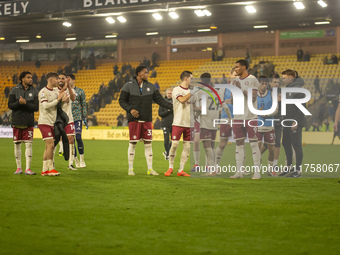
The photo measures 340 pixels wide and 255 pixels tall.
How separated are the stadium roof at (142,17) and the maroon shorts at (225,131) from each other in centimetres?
1604

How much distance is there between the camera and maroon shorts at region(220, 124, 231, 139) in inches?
380

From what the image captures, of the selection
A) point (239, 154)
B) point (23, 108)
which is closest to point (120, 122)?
point (23, 108)

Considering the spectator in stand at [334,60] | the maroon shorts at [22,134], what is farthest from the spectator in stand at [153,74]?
the maroon shorts at [22,134]

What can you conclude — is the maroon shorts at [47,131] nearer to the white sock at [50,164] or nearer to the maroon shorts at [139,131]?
the white sock at [50,164]

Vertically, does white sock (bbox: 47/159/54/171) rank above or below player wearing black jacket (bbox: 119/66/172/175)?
below

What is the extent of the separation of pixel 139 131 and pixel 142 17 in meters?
22.4

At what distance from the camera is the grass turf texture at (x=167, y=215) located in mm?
4523

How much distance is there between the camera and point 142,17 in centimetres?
3144

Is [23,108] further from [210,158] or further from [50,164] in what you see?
[210,158]

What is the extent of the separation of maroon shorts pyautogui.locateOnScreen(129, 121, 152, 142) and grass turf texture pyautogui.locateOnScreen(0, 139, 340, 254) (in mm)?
847

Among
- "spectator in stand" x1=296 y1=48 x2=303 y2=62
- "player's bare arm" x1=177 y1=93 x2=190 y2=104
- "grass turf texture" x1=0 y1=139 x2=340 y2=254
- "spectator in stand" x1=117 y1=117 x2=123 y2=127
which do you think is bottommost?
"grass turf texture" x1=0 y1=139 x2=340 y2=254

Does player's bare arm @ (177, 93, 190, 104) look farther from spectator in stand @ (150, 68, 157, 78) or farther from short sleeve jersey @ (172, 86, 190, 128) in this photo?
spectator in stand @ (150, 68, 157, 78)

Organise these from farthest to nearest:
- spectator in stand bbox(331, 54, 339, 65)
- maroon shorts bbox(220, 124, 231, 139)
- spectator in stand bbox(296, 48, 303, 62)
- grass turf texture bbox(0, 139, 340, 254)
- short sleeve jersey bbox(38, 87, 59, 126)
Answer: spectator in stand bbox(296, 48, 303, 62)
spectator in stand bbox(331, 54, 339, 65)
short sleeve jersey bbox(38, 87, 59, 126)
maroon shorts bbox(220, 124, 231, 139)
grass turf texture bbox(0, 139, 340, 254)

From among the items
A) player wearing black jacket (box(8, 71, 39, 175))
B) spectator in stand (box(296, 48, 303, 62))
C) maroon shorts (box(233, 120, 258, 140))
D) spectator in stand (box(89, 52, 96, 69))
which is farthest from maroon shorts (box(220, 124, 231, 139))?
spectator in stand (box(89, 52, 96, 69))
